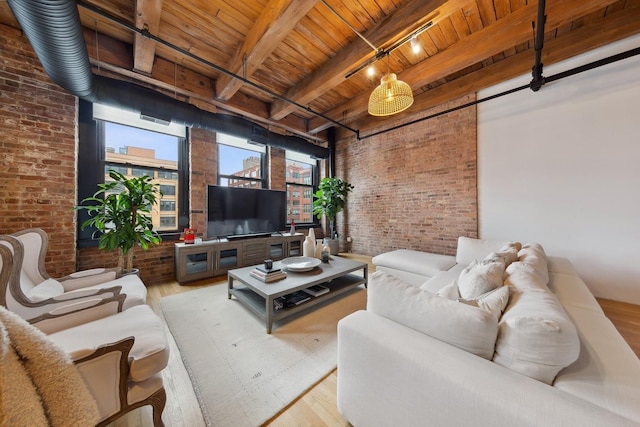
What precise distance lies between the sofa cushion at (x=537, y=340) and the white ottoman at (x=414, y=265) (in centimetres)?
188

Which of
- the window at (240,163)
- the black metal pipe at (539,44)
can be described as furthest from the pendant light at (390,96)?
A: the window at (240,163)

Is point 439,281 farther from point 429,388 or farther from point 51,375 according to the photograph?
point 51,375

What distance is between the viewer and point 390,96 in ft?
7.02

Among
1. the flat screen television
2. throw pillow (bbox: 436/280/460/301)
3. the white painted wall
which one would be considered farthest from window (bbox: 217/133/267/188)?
the white painted wall

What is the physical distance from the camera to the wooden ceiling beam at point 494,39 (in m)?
2.18

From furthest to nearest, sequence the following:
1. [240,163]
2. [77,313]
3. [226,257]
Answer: [240,163] < [226,257] < [77,313]

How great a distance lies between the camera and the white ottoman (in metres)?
→ 2.78

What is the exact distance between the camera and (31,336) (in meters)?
0.61

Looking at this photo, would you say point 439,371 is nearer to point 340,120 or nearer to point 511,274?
point 511,274

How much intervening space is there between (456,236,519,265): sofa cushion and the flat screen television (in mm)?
3274

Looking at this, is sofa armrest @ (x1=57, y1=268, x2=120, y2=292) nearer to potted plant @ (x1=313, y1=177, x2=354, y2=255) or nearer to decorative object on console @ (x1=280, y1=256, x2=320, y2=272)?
decorative object on console @ (x1=280, y1=256, x2=320, y2=272)

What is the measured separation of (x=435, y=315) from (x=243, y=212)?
3.62 meters

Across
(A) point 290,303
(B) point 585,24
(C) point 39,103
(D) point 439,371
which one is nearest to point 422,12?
(B) point 585,24

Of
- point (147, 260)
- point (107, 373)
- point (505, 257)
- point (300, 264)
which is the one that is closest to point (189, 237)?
point (147, 260)
